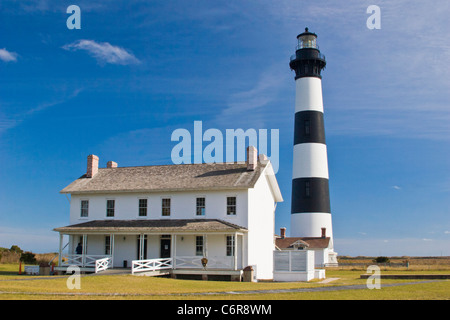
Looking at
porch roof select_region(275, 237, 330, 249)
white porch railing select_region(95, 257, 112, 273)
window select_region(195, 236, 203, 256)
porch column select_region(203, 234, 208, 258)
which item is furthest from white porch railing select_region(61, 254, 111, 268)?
porch roof select_region(275, 237, 330, 249)

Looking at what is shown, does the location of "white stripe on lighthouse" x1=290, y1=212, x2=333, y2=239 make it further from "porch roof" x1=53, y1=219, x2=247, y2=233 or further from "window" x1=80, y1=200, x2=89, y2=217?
"window" x1=80, y1=200, x2=89, y2=217

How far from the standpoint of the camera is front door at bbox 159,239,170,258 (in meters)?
31.8

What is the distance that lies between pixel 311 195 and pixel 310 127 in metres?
5.95

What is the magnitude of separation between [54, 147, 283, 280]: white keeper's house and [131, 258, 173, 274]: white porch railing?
0.22 feet

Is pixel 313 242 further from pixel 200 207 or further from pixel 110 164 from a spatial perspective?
pixel 110 164

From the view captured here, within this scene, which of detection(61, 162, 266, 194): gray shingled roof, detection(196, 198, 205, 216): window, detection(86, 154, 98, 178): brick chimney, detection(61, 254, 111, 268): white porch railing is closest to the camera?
detection(61, 254, 111, 268): white porch railing

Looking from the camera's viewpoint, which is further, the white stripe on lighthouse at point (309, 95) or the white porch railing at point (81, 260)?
the white stripe on lighthouse at point (309, 95)

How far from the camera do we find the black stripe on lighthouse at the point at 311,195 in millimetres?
43594

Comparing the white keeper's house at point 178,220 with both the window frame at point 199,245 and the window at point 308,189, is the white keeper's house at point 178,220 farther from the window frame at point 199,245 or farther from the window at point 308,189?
the window at point 308,189

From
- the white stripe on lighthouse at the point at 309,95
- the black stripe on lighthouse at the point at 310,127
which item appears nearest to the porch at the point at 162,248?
the black stripe on lighthouse at the point at 310,127

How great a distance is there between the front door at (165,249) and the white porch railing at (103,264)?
10.5 feet
